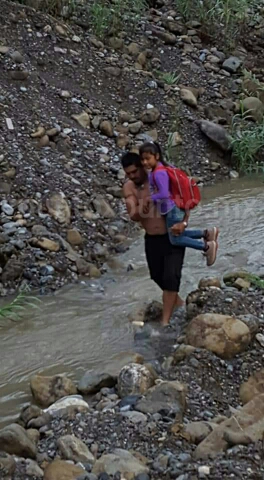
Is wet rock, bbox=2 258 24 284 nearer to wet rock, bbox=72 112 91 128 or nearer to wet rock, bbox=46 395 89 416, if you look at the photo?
wet rock, bbox=46 395 89 416

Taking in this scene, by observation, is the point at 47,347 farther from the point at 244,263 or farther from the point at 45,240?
the point at 244,263

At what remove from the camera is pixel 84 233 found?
702cm

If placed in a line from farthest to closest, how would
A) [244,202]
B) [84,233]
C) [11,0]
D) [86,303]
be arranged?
[11,0]
[244,202]
[84,233]
[86,303]

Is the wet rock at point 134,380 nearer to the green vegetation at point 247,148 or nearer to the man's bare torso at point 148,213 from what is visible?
the man's bare torso at point 148,213

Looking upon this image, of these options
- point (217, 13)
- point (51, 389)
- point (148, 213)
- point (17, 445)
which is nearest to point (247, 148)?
point (217, 13)

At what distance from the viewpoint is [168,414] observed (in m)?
3.55

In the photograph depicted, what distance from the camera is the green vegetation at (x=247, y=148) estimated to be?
371 inches

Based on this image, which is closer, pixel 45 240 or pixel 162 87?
pixel 45 240

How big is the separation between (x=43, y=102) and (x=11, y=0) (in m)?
1.99

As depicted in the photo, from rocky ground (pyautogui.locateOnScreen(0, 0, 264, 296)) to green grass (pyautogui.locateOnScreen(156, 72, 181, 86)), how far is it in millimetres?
23

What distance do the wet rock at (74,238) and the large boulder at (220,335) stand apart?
8.21ft

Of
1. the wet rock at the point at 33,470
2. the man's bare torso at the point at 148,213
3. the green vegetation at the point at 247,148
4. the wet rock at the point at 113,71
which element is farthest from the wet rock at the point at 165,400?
the wet rock at the point at 113,71

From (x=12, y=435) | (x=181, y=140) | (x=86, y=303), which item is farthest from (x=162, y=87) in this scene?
(x=12, y=435)

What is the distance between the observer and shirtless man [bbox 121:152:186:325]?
5.04 metres
